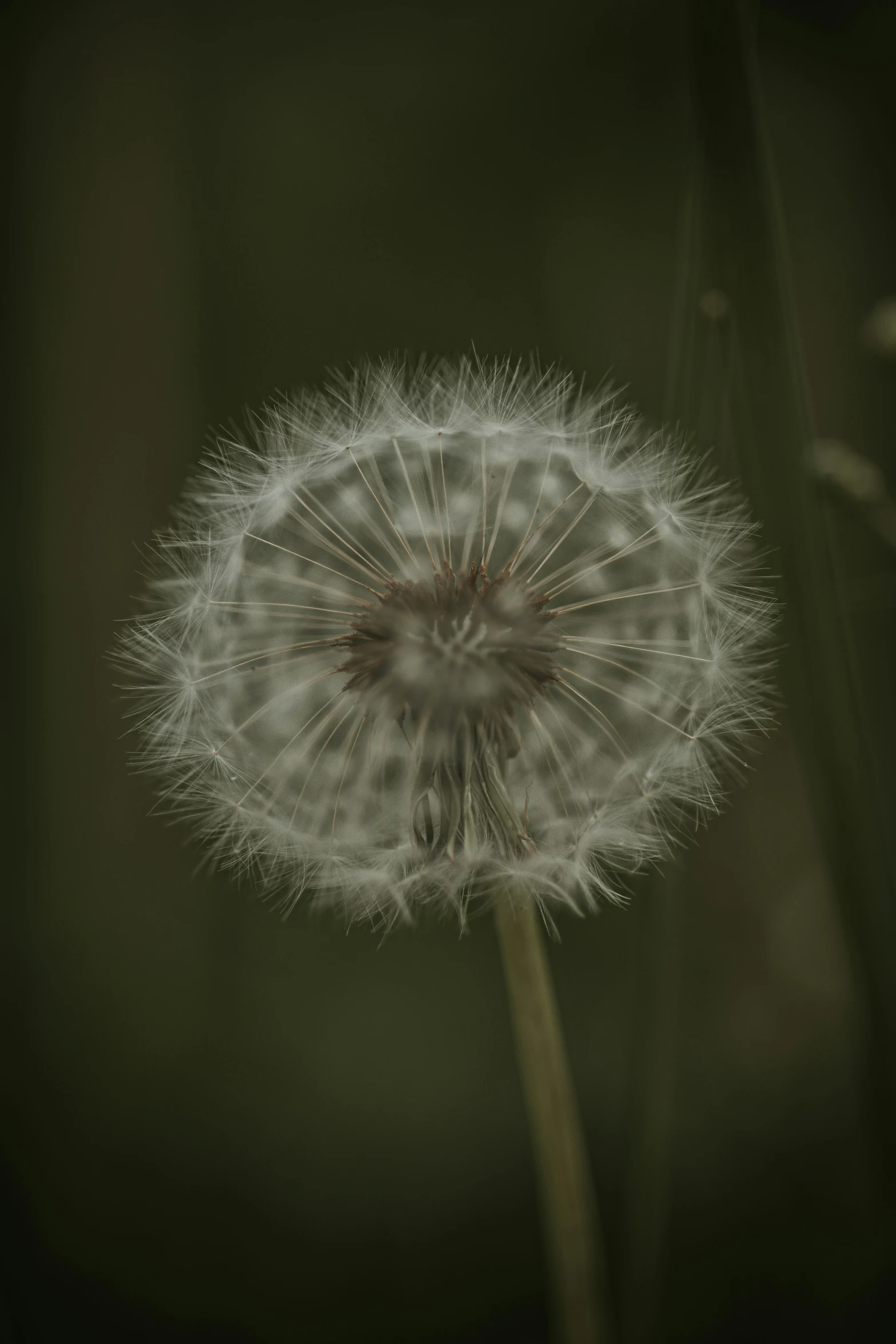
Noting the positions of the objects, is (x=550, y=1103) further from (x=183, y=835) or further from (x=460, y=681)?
(x=183, y=835)

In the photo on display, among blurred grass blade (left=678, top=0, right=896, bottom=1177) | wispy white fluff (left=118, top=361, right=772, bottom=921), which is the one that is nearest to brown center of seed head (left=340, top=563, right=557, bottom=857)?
wispy white fluff (left=118, top=361, right=772, bottom=921)

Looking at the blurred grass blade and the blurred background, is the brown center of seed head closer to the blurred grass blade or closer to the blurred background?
the blurred grass blade

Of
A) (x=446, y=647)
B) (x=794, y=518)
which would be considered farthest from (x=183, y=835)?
(x=794, y=518)

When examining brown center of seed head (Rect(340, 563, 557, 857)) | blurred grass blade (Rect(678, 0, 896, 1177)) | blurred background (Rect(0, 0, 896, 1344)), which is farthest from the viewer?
blurred background (Rect(0, 0, 896, 1344))

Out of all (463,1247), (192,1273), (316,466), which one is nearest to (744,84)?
(316,466)

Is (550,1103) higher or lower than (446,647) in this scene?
lower

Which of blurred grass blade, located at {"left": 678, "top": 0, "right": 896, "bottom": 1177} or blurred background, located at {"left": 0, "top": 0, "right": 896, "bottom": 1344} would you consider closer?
blurred grass blade, located at {"left": 678, "top": 0, "right": 896, "bottom": 1177}

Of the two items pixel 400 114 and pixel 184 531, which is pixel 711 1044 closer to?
pixel 184 531
